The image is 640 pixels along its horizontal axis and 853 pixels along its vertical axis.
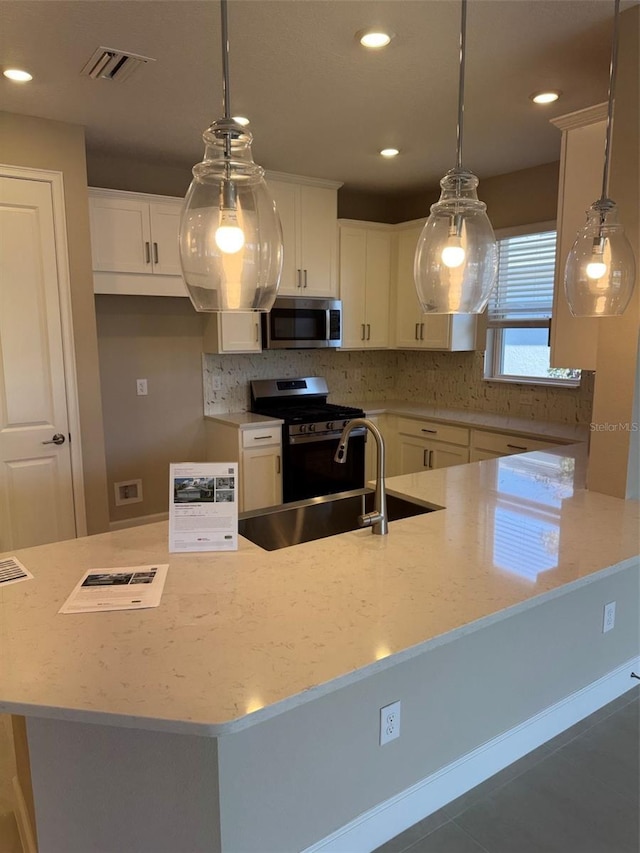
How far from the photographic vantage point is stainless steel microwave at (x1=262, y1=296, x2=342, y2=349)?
4266mm

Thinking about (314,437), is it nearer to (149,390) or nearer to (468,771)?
(149,390)

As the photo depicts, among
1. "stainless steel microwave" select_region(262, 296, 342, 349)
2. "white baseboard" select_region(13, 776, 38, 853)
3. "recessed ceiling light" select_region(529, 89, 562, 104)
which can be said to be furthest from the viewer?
"stainless steel microwave" select_region(262, 296, 342, 349)

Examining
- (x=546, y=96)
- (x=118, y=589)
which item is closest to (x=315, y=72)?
(x=546, y=96)

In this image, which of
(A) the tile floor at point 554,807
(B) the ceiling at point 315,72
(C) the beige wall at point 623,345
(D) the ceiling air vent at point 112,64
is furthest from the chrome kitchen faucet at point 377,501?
(D) the ceiling air vent at point 112,64

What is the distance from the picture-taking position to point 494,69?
2510 mm

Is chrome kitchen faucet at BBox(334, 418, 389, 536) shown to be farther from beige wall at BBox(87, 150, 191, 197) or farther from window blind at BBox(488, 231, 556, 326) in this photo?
beige wall at BBox(87, 150, 191, 197)

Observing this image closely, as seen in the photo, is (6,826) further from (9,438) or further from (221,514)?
(9,438)

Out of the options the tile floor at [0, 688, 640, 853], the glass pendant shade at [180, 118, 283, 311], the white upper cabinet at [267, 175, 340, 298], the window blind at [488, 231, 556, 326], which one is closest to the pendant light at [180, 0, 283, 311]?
the glass pendant shade at [180, 118, 283, 311]

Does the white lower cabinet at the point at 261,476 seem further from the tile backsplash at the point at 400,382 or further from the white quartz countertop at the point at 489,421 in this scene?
the white quartz countertop at the point at 489,421

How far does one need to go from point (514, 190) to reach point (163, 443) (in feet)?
10.4

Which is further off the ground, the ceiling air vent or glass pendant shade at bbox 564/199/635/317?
the ceiling air vent

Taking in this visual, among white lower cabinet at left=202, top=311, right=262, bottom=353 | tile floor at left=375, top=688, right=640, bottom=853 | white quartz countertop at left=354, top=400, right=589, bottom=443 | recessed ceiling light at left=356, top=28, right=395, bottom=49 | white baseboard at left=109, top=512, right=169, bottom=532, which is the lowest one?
tile floor at left=375, top=688, right=640, bottom=853

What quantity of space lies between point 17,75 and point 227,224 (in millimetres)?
2130

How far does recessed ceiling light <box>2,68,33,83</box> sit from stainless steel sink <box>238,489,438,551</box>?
2.14 m
